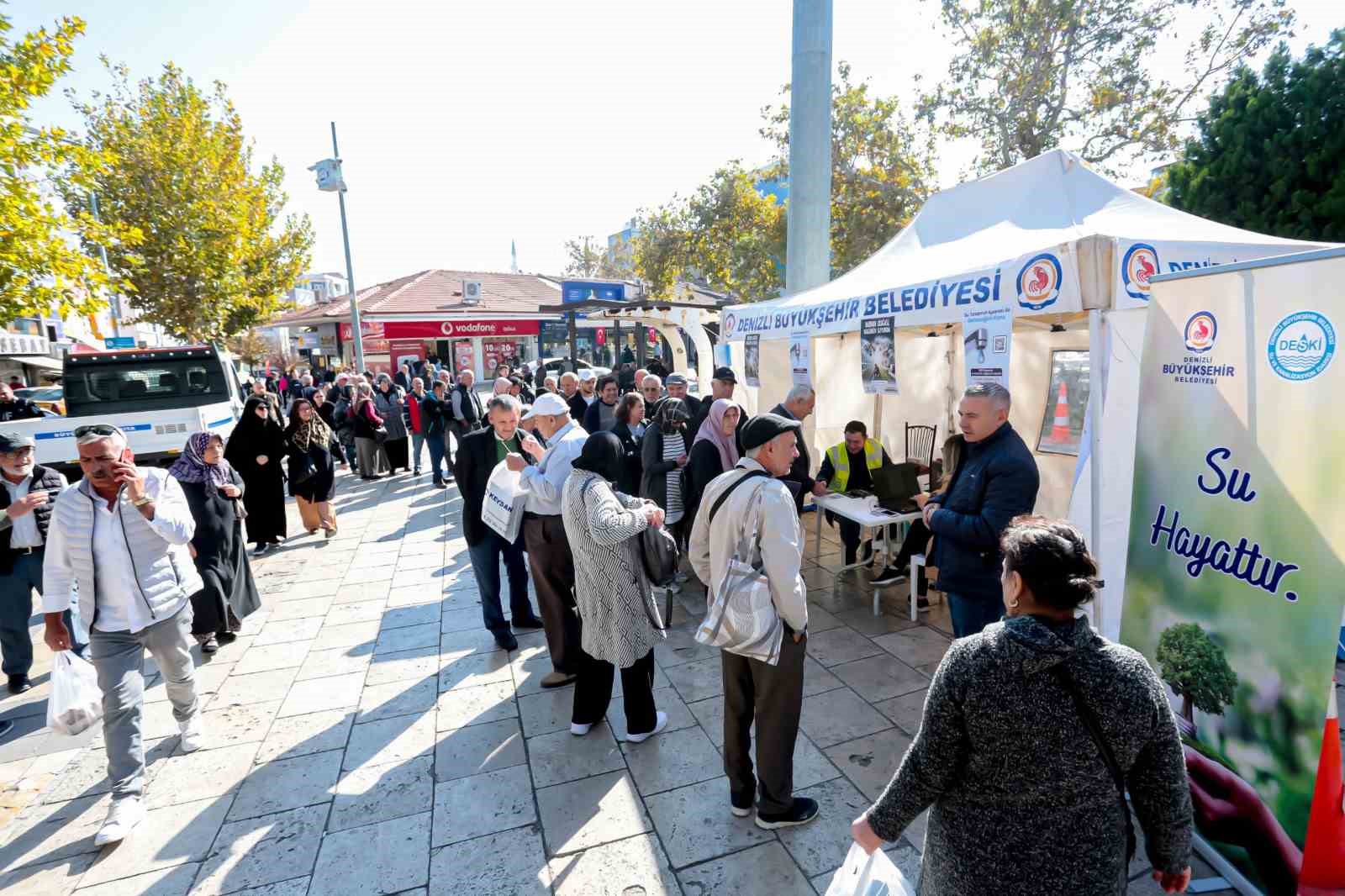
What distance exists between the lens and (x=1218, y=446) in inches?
97.6

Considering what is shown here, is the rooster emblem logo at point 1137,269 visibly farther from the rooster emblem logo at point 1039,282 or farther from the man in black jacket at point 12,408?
the man in black jacket at point 12,408

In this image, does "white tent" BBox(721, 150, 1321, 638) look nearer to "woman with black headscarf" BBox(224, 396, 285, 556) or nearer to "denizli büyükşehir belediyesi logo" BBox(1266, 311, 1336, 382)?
"denizli büyükşehir belediyesi logo" BBox(1266, 311, 1336, 382)

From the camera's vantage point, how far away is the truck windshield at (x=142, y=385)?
29.6 feet

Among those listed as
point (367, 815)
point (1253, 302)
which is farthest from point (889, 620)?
point (367, 815)

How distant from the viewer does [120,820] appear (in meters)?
3.02

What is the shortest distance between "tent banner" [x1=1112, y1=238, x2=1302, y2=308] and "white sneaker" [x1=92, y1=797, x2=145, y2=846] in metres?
5.72

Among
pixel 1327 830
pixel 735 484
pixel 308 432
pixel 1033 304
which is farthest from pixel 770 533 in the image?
pixel 308 432

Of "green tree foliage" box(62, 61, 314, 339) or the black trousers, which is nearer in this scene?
the black trousers

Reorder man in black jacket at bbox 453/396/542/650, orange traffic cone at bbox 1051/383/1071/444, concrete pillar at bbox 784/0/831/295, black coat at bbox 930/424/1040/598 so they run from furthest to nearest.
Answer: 1. concrete pillar at bbox 784/0/831/295
2. orange traffic cone at bbox 1051/383/1071/444
3. man in black jacket at bbox 453/396/542/650
4. black coat at bbox 930/424/1040/598

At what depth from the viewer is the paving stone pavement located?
2.77 meters

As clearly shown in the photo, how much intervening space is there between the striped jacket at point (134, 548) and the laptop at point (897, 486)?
15.1 ft

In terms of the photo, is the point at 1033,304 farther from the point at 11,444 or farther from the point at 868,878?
the point at 11,444

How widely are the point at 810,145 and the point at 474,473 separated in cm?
668

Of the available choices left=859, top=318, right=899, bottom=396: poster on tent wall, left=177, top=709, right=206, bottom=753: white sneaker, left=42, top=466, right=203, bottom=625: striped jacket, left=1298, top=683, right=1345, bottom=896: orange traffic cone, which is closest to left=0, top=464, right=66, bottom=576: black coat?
left=42, top=466, right=203, bottom=625: striped jacket
